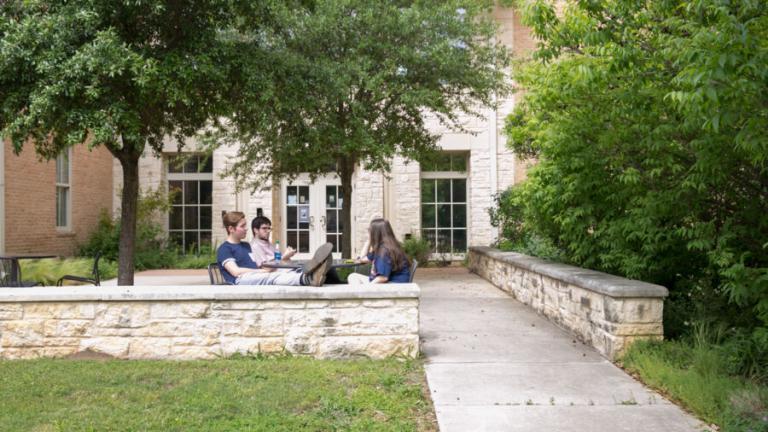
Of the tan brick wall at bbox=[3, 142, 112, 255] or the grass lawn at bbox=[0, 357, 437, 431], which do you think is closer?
the grass lawn at bbox=[0, 357, 437, 431]

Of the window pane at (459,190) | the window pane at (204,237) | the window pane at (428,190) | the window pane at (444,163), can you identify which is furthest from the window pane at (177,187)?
the window pane at (459,190)

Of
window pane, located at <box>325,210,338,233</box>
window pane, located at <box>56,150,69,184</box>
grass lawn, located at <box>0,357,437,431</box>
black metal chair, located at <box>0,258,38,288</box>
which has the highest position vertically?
window pane, located at <box>56,150,69,184</box>

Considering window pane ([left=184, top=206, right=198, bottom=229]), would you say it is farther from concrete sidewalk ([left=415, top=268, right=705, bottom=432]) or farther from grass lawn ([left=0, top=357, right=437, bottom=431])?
grass lawn ([left=0, top=357, right=437, bottom=431])

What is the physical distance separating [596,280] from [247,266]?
11.7 ft

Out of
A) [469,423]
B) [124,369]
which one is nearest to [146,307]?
[124,369]

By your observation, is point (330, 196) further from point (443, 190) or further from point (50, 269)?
point (50, 269)

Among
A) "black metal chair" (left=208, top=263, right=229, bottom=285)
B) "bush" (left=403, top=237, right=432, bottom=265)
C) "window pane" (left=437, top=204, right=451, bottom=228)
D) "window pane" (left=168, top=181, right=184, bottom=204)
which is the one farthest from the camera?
"window pane" (left=168, top=181, right=184, bottom=204)

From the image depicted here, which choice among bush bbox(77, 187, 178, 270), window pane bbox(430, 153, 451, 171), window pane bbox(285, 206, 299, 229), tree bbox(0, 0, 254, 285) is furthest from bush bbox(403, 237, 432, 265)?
tree bbox(0, 0, 254, 285)

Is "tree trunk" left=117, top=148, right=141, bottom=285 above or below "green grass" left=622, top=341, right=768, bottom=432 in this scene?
above

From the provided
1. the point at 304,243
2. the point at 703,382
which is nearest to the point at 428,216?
the point at 304,243

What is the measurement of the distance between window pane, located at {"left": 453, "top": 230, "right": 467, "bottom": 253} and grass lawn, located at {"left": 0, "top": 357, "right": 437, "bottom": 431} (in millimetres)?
11956

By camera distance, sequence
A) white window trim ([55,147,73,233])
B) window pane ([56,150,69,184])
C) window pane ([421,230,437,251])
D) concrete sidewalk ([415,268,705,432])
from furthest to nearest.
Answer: window pane ([421,230,437,251]), white window trim ([55,147,73,233]), window pane ([56,150,69,184]), concrete sidewalk ([415,268,705,432])

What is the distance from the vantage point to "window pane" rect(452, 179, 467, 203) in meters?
17.7

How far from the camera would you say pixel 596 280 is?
21.0 ft
